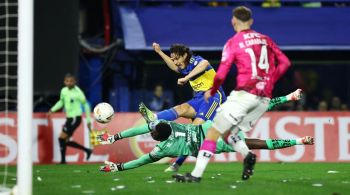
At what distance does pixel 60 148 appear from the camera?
18.5m

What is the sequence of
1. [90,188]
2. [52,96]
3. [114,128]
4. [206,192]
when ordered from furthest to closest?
[52,96] < [114,128] < [90,188] < [206,192]

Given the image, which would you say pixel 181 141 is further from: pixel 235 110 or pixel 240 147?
pixel 235 110

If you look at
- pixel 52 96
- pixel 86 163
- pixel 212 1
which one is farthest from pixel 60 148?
pixel 212 1

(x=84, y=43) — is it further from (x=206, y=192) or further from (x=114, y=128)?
(x=206, y=192)

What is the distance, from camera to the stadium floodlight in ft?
27.6

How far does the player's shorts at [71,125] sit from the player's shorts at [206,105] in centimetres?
560

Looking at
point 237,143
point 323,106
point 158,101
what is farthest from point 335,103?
point 237,143

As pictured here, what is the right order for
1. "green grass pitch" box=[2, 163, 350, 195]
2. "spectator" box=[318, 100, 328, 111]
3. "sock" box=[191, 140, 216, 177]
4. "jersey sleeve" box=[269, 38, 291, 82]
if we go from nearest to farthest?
"green grass pitch" box=[2, 163, 350, 195] → "sock" box=[191, 140, 216, 177] → "jersey sleeve" box=[269, 38, 291, 82] → "spectator" box=[318, 100, 328, 111]

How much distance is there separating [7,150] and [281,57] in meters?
8.95

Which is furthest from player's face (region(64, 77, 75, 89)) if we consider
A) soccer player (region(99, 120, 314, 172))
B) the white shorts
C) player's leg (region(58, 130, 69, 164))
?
the white shorts

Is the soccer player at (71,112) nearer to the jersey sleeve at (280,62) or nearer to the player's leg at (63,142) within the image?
the player's leg at (63,142)

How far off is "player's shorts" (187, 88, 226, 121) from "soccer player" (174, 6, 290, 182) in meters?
3.18

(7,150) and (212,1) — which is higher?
(212,1)

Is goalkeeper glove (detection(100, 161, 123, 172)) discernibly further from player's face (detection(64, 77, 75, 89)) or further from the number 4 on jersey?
player's face (detection(64, 77, 75, 89))
